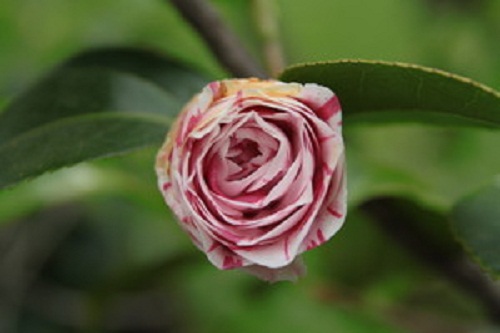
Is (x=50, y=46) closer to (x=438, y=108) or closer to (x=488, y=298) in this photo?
(x=488, y=298)

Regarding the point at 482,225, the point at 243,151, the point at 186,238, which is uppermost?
the point at 243,151

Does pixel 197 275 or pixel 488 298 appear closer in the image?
pixel 488 298

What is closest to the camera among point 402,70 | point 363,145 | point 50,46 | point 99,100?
point 402,70

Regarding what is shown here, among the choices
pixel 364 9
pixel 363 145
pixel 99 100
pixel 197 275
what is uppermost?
pixel 99 100

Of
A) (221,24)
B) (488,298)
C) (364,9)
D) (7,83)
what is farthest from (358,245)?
(7,83)

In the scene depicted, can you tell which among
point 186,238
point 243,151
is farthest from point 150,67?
point 186,238

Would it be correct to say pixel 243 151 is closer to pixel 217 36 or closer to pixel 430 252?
pixel 217 36
